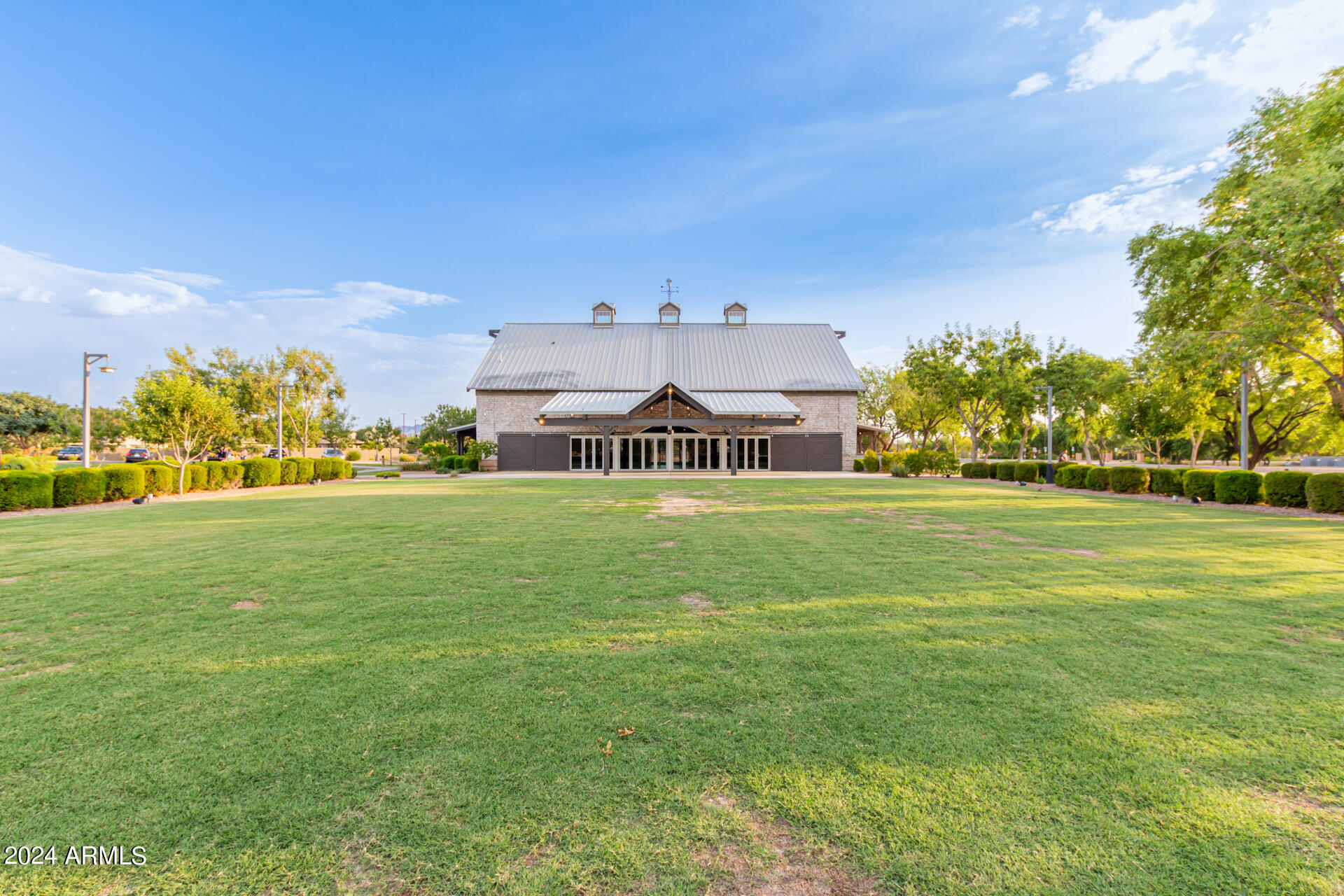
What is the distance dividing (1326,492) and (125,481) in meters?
32.4

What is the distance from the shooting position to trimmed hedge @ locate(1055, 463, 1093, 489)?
2041 cm

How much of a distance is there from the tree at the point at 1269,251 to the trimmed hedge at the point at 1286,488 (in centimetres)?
392

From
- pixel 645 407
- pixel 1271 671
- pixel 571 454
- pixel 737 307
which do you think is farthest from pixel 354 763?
pixel 737 307

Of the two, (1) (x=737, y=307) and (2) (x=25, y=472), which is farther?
(1) (x=737, y=307)

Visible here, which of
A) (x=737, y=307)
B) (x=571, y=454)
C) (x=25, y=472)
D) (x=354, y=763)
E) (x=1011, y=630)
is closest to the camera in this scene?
(x=354, y=763)

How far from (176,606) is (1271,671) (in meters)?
9.29

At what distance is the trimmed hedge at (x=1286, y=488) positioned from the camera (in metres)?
13.9

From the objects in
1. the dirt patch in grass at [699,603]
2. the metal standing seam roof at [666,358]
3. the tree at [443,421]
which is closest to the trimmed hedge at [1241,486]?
the dirt patch in grass at [699,603]

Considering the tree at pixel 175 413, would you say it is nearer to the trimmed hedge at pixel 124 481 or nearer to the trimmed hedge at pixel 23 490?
the trimmed hedge at pixel 124 481

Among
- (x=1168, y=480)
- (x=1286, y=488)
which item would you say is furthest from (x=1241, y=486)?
(x=1168, y=480)

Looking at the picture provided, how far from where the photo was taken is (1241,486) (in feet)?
48.4

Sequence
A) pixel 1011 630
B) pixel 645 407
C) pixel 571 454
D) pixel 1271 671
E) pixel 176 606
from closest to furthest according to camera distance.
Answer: pixel 1271 671 → pixel 1011 630 → pixel 176 606 → pixel 645 407 → pixel 571 454

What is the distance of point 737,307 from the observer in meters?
44.0

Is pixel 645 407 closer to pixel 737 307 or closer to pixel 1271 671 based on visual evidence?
A: pixel 737 307
